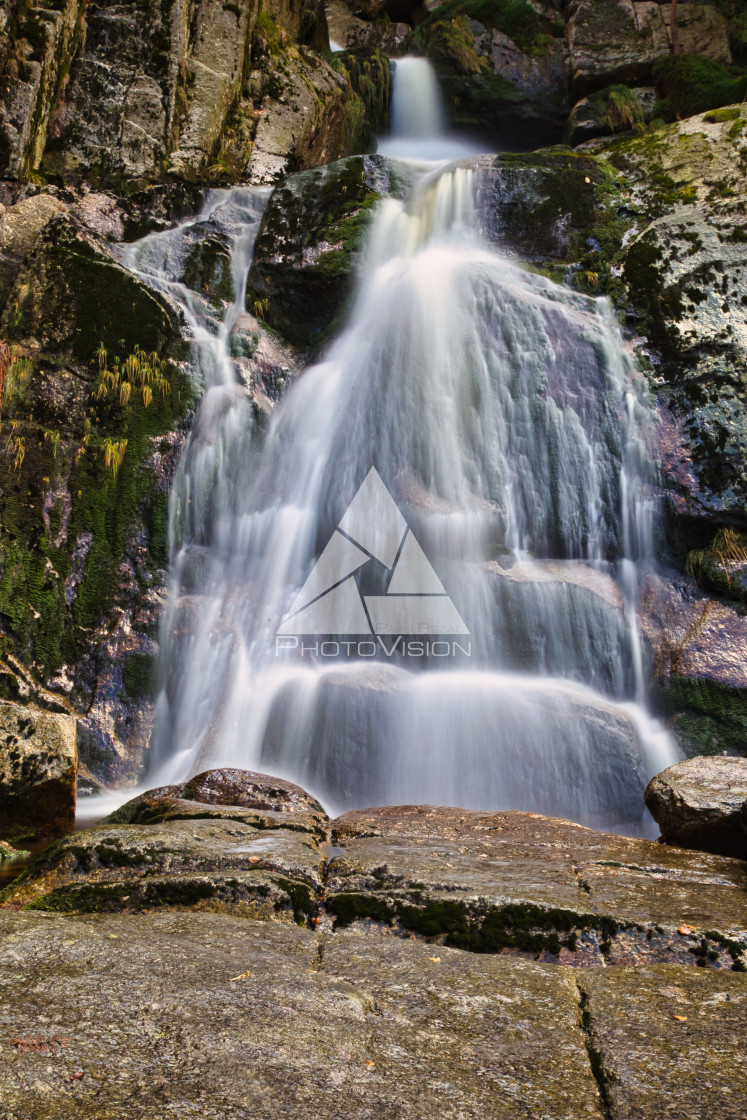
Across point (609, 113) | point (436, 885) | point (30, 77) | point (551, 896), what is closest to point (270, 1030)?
point (436, 885)

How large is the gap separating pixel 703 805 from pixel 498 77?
63.8ft

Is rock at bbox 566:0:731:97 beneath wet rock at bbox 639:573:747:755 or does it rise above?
above

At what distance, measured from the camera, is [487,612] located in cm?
872

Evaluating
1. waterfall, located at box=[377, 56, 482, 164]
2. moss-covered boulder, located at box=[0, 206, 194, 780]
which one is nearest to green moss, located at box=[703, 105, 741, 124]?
waterfall, located at box=[377, 56, 482, 164]

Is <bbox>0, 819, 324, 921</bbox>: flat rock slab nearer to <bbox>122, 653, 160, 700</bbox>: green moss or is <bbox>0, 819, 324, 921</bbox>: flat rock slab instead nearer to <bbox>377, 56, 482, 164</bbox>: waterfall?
<bbox>122, 653, 160, 700</bbox>: green moss

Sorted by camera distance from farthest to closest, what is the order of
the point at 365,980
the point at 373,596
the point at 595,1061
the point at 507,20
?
the point at 507,20
the point at 373,596
the point at 365,980
the point at 595,1061

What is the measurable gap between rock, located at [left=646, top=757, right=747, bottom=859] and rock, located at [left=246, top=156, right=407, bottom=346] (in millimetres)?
8616

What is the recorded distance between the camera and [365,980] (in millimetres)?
2244

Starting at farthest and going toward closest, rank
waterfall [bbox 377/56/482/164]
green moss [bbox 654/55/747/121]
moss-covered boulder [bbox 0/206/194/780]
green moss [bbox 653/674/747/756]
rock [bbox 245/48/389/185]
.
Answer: waterfall [bbox 377/56/482/164]
green moss [bbox 654/55/747/121]
rock [bbox 245/48/389/185]
moss-covered boulder [bbox 0/206/194/780]
green moss [bbox 653/674/747/756]

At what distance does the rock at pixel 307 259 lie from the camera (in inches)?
458

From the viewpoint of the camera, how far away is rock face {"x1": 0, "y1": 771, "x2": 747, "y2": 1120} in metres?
1.57

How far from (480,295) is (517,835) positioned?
8166 millimetres

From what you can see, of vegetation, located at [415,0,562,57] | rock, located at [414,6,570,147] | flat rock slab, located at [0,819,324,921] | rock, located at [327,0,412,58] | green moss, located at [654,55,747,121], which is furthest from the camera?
rock, located at [327,0,412,58]

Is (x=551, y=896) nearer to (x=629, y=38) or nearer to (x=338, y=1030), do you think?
(x=338, y=1030)
